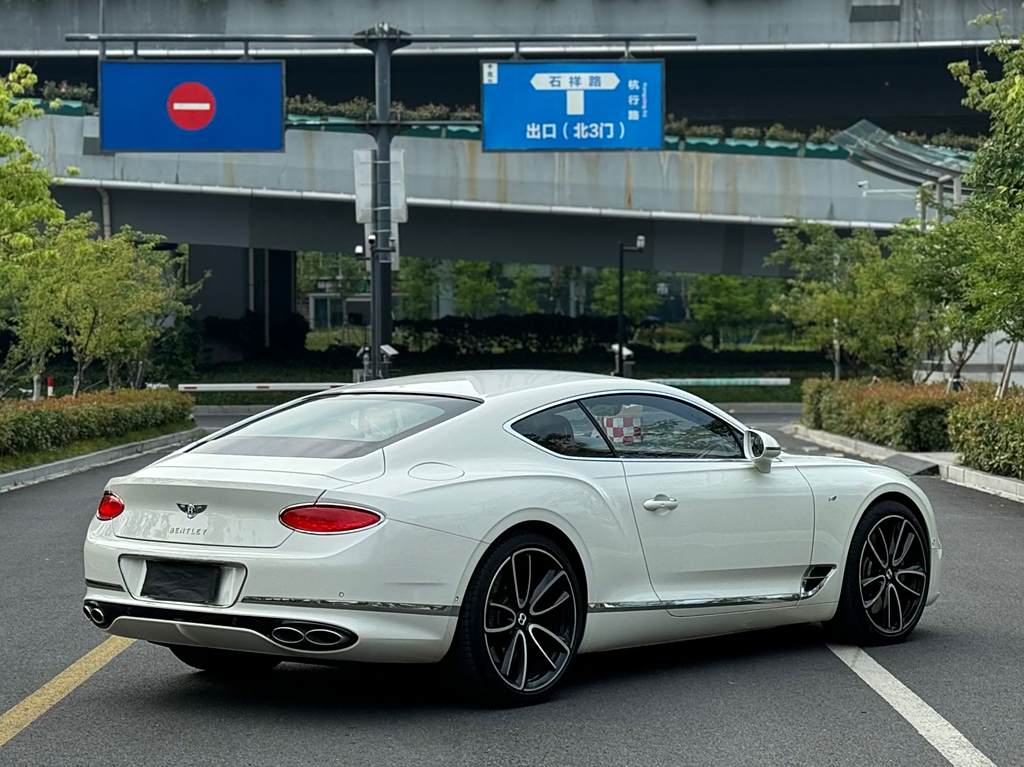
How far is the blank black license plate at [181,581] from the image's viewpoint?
645 centimetres

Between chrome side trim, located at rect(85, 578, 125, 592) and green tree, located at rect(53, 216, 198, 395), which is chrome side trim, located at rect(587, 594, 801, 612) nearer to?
chrome side trim, located at rect(85, 578, 125, 592)

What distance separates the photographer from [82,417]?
2553 centimetres

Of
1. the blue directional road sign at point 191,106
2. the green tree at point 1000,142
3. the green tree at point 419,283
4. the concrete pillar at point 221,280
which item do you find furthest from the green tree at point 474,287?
the green tree at point 1000,142

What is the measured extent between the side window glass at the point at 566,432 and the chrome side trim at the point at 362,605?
3.59 feet

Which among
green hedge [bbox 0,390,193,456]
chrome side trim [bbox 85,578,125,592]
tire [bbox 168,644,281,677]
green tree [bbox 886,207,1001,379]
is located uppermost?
green tree [bbox 886,207,1001,379]

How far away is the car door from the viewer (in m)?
7.40

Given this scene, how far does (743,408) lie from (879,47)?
11572 millimetres

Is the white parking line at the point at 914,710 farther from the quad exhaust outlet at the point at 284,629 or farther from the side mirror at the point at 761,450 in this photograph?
the quad exhaust outlet at the point at 284,629

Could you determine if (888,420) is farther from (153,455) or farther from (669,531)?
(669,531)

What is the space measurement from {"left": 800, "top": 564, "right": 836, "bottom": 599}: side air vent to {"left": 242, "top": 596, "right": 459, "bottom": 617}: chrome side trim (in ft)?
7.60

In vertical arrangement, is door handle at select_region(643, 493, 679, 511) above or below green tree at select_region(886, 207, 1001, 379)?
below

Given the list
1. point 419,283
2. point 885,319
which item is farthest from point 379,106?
point 419,283

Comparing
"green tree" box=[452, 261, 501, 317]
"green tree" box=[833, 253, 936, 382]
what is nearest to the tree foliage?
"green tree" box=[833, 253, 936, 382]

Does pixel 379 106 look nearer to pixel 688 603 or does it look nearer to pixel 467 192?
pixel 467 192
